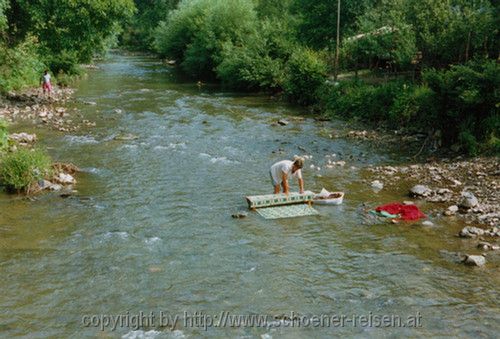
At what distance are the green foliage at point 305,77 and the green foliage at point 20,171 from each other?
804 inches

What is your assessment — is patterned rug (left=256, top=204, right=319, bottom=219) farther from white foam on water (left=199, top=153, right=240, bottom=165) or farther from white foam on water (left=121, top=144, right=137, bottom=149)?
white foam on water (left=121, top=144, right=137, bottom=149)

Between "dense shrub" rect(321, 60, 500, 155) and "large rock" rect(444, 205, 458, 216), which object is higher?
"dense shrub" rect(321, 60, 500, 155)

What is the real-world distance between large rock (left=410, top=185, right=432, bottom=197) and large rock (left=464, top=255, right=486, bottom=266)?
459 centimetres

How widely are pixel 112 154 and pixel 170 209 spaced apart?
7.31 m

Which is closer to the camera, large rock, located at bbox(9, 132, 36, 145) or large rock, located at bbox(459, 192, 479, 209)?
large rock, located at bbox(459, 192, 479, 209)

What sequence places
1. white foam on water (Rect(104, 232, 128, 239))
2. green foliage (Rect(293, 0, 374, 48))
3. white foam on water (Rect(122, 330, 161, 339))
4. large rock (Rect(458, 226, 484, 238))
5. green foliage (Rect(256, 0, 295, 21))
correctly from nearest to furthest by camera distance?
white foam on water (Rect(122, 330, 161, 339))
large rock (Rect(458, 226, 484, 238))
white foam on water (Rect(104, 232, 128, 239))
green foliage (Rect(293, 0, 374, 48))
green foliage (Rect(256, 0, 295, 21))

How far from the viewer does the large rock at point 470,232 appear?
13466 mm

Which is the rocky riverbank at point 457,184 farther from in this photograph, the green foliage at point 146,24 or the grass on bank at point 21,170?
the green foliage at point 146,24

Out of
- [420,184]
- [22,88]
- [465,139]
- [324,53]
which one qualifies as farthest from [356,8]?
[22,88]

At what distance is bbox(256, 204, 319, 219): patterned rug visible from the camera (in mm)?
14930

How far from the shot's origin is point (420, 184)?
1778 cm

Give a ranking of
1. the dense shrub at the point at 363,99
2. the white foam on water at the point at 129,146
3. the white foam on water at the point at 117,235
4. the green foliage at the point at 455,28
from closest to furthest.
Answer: the white foam on water at the point at 117,235 → the white foam on water at the point at 129,146 → the green foliage at the point at 455,28 → the dense shrub at the point at 363,99

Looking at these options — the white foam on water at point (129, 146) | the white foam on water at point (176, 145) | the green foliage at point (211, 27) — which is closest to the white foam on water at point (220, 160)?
the white foam on water at point (176, 145)

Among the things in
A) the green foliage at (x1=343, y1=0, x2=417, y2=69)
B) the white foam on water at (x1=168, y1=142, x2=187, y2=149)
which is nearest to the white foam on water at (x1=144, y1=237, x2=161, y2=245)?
the white foam on water at (x1=168, y1=142, x2=187, y2=149)
